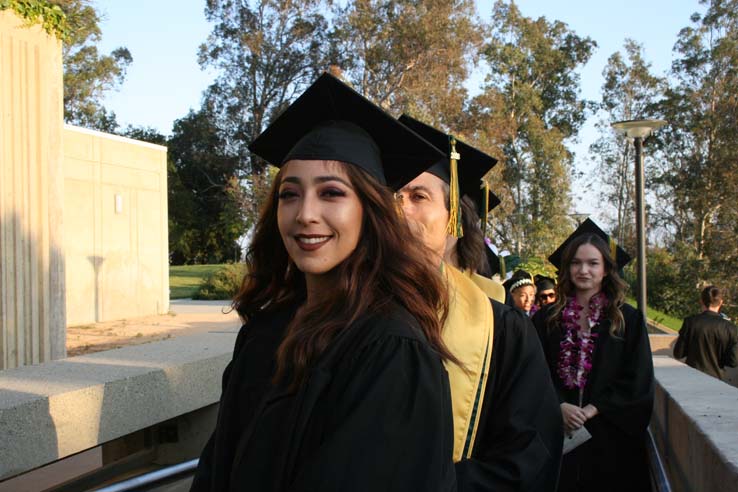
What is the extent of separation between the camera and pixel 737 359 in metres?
8.41

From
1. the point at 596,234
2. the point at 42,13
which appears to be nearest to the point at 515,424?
the point at 596,234

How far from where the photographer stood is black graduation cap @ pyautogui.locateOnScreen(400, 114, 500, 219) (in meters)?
2.93

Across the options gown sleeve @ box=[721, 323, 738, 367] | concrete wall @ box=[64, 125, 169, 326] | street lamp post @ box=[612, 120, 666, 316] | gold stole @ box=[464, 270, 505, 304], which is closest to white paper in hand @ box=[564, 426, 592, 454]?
gold stole @ box=[464, 270, 505, 304]

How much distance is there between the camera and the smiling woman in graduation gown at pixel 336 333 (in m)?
1.43

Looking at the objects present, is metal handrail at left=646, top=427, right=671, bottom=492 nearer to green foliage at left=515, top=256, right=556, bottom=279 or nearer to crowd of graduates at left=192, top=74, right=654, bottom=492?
crowd of graduates at left=192, top=74, right=654, bottom=492

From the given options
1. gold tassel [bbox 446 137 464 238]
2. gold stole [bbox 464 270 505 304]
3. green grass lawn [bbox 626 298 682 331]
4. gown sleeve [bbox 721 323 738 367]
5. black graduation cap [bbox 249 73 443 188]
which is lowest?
green grass lawn [bbox 626 298 682 331]

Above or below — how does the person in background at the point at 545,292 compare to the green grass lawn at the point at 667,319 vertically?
above

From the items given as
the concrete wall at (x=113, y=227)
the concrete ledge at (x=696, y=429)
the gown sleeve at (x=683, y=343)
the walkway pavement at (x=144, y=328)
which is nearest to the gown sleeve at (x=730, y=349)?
the gown sleeve at (x=683, y=343)

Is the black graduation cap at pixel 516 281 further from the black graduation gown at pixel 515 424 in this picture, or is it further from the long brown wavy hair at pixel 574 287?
the black graduation gown at pixel 515 424

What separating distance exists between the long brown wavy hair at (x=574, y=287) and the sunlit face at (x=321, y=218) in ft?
9.15

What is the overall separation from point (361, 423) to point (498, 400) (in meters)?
0.77

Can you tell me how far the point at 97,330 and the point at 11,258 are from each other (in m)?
9.75

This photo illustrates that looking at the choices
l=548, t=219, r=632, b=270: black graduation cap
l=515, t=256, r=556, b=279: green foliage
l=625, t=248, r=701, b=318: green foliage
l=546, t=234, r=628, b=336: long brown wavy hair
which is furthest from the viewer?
l=625, t=248, r=701, b=318: green foliage

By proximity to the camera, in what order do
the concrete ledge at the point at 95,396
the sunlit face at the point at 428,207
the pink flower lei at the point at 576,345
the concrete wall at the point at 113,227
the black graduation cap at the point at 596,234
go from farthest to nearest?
1. the concrete wall at the point at 113,227
2. the black graduation cap at the point at 596,234
3. the pink flower lei at the point at 576,345
4. the sunlit face at the point at 428,207
5. the concrete ledge at the point at 95,396
